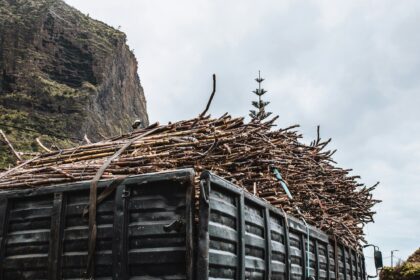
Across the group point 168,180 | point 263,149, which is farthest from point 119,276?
point 263,149

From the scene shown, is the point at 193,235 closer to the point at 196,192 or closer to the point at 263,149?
the point at 196,192

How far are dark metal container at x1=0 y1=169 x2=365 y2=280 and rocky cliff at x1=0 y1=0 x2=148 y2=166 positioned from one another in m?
25.1

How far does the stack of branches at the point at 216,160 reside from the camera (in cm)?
477

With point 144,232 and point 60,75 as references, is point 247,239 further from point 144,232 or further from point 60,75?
point 60,75

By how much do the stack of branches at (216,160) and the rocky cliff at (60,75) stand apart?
946 inches

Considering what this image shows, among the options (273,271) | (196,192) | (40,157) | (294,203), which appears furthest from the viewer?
(40,157)

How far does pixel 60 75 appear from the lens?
40719 mm

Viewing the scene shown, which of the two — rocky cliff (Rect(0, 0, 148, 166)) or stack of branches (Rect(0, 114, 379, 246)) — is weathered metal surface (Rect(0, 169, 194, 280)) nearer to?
stack of branches (Rect(0, 114, 379, 246))

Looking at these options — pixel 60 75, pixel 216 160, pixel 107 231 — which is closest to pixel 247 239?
pixel 216 160

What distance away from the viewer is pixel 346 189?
862 centimetres

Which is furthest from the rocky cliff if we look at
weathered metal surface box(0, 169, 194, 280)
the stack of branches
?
weathered metal surface box(0, 169, 194, 280)

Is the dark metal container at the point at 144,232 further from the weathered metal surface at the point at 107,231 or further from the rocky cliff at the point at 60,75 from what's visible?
the rocky cliff at the point at 60,75

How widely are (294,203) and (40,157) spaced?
10.9 ft

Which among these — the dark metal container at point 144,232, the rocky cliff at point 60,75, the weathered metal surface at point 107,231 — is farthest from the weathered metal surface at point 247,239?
the rocky cliff at point 60,75
